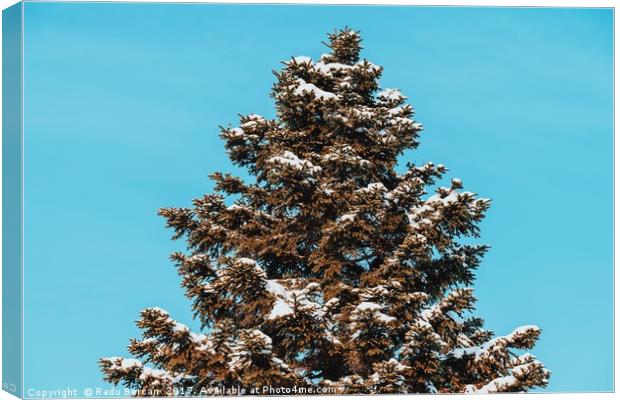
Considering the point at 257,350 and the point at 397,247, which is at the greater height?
the point at 397,247

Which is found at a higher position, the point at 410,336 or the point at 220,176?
the point at 220,176

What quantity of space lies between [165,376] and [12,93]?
621 cm

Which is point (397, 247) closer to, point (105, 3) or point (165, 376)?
point (165, 376)

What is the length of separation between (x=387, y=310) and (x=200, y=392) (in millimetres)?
3992

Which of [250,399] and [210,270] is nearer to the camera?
[250,399]

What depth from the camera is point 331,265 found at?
21000 mm

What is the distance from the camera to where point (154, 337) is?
20.6m

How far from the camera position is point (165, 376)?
67.9 feet

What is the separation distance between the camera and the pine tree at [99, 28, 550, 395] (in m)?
20.0

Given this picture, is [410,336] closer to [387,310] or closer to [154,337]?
[387,310]

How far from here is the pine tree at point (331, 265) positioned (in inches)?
789

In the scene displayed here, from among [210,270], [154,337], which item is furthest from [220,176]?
[154,337]

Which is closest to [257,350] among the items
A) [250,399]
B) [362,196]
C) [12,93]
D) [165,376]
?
[250,399]

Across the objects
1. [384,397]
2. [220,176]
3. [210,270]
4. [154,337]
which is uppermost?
[220,176]
